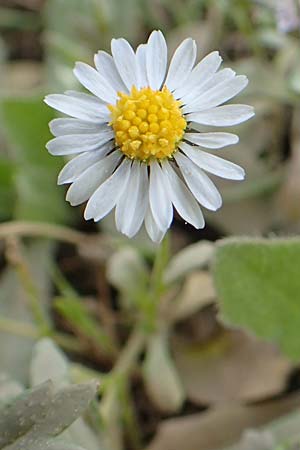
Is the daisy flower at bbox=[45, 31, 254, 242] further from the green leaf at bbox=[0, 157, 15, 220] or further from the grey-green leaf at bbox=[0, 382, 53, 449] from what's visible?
the green leaf at bbox=[0, 157, 15, 220]

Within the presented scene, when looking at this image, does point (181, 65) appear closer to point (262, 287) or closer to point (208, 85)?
point (208, 85)

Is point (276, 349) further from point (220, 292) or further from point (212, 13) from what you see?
point (212, 13)

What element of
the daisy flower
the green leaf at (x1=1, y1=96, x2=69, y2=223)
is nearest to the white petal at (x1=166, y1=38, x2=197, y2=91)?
the daisy flower

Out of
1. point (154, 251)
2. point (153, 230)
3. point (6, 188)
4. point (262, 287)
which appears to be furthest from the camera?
point (6, 188)

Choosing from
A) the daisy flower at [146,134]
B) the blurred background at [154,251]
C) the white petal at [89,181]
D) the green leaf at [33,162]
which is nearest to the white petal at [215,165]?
the daisy flower at [146,134]

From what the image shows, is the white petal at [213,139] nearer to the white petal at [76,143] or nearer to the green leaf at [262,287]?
the white petal at [76,143]


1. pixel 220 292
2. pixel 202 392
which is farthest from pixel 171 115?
pixel 202 392

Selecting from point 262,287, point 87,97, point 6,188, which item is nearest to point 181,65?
point 87,97
